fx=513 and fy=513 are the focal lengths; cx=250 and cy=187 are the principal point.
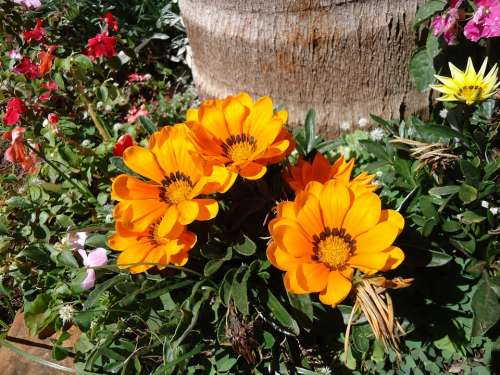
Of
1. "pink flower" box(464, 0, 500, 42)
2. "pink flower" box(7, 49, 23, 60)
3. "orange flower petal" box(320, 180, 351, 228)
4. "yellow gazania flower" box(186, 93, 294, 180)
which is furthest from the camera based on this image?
"pink flower" box(7, 49, 23, 60)

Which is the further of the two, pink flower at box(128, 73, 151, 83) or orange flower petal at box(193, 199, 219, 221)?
pink flower at box(128, 73, 151, 83)

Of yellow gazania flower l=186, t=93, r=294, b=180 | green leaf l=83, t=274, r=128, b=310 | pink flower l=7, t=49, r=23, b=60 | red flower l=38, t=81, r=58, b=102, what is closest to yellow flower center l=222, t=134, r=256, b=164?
yellow gazania flower l=186, t=93, r=294, b=180

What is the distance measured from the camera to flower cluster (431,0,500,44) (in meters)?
1.81

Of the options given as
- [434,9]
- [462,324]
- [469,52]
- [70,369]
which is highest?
[434,9]

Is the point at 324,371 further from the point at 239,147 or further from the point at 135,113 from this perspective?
the point at 135,113

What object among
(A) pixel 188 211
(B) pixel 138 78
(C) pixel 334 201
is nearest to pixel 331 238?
(C) pixel 334 201

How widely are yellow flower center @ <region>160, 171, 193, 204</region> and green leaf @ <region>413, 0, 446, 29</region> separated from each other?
1.10m

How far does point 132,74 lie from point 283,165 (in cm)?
194

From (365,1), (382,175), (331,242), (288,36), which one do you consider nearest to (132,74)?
(288,36)

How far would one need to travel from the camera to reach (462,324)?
1.74 m

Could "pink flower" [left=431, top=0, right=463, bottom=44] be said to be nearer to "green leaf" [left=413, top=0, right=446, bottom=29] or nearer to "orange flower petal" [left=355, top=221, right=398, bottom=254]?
"green leaf" [left=413, top=0, right=446, bottom=29]

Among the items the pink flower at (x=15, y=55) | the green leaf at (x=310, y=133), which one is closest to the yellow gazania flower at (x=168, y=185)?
the green leaf at (x=310, y=133)

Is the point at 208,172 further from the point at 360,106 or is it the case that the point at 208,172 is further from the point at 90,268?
the point at 360,106

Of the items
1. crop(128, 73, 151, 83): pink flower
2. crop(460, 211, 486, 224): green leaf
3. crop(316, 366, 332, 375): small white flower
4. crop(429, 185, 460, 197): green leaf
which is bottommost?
crop(316, 366, 332, 375): small white flower
